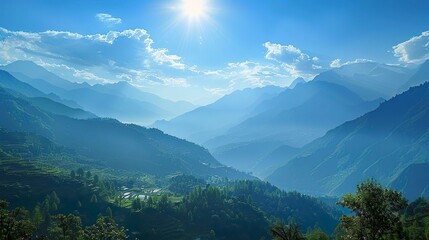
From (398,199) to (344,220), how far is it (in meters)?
8.41

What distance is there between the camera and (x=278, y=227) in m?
58.8

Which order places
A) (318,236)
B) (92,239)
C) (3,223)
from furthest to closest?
(318,236), (92,239), (3,223)

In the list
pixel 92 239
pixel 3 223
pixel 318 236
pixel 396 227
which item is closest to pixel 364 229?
pixel 396 227

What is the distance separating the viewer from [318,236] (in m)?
142

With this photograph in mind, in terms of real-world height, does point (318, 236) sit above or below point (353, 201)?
below

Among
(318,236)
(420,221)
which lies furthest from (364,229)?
(420,221)

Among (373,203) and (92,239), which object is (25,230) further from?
(373,203)

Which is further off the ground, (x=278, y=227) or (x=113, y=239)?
(x=278, y=227)

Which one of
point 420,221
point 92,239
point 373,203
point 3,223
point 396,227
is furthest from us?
point 420,221

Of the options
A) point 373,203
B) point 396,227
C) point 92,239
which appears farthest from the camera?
point 92,239

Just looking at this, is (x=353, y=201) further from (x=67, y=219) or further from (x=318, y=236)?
(x=318, y=236)

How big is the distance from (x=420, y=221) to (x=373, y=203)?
171 m

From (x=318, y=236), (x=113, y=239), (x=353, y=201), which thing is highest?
(x=353, y=201)

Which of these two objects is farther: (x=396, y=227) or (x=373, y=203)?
(x=396, y=227)
